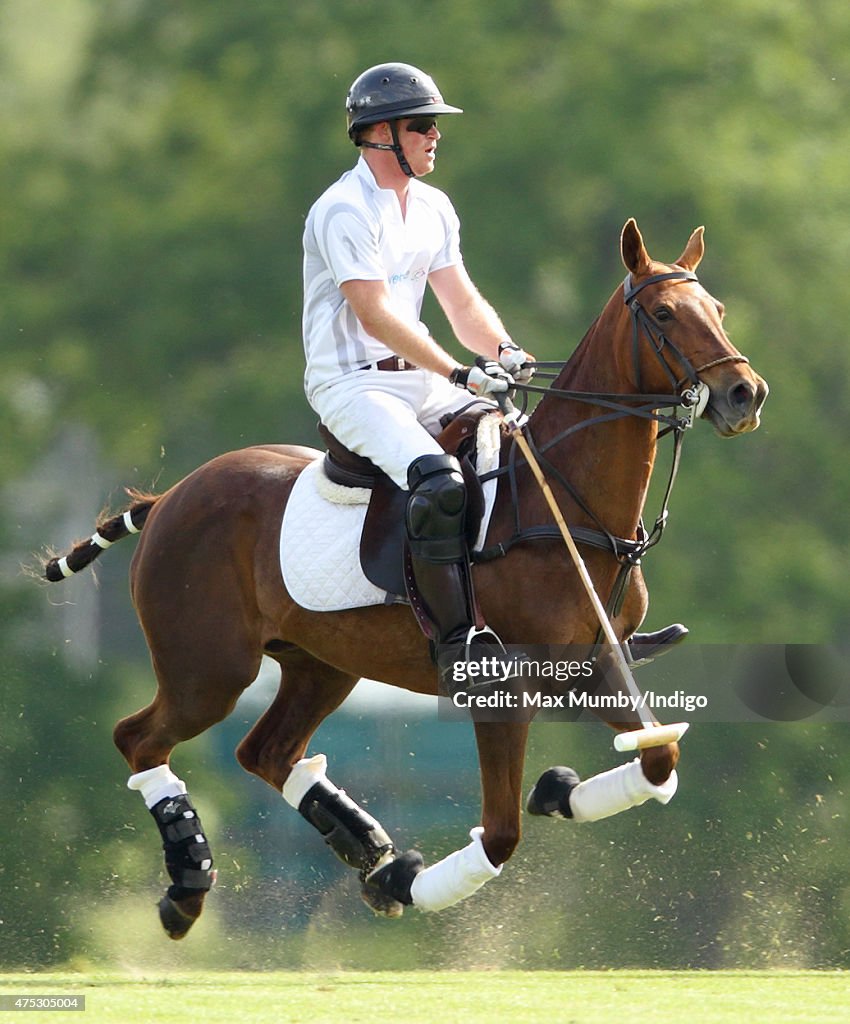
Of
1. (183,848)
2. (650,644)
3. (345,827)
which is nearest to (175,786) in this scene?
(183,848)

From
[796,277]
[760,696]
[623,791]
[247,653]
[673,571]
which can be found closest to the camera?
[623,791]

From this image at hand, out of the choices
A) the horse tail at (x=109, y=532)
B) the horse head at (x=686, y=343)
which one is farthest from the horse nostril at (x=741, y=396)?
the horse tail at (x=109, y=532)

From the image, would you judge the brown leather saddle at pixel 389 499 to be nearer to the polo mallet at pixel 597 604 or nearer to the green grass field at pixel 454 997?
the polo mallet at pixel 597 604

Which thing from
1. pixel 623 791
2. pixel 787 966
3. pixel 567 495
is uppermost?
pixel 567 495

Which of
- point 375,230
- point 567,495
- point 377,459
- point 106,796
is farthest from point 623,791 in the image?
point 106,796

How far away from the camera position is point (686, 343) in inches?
196

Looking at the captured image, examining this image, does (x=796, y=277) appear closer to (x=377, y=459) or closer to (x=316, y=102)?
(x=316, y=102)

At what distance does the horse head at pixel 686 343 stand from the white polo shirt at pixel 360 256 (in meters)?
0.90

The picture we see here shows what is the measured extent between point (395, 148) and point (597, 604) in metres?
1.73

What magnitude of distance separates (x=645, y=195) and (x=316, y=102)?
7.81 feet

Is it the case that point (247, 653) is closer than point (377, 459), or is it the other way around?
point (377, 459)

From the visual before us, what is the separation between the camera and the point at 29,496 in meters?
10.5

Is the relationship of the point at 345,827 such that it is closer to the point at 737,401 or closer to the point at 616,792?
the point at 616,792

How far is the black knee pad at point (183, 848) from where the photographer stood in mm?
5996
